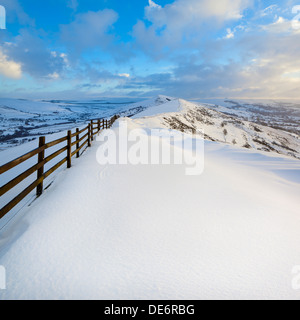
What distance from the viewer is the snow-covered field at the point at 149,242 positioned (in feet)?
7.80

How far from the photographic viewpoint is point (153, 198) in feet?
14.9

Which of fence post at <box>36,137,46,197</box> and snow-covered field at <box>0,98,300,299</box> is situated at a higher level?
fence post at <box>36,137,46,197</box>

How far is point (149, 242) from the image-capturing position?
314 cm

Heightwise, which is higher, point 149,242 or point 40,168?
point 40,168

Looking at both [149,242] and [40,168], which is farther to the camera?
[40,168]

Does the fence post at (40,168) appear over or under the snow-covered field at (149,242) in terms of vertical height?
over

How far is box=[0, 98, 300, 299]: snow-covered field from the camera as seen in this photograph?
93.7 inches

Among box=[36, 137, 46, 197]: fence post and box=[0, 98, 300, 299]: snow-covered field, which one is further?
box=[36, 137, 46, 197]: fence post

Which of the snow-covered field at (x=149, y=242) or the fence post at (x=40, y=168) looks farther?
the fence post at (x=40, y=168)
